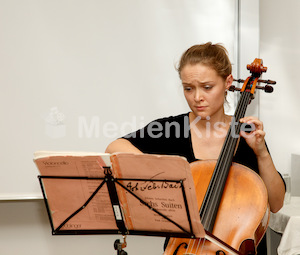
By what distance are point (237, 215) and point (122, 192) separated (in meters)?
0.37

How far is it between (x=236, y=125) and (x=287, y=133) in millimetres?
1020

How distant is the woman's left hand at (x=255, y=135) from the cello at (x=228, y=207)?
0.04 m

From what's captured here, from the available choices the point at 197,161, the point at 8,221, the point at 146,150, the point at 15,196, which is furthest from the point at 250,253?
the point at 8,221

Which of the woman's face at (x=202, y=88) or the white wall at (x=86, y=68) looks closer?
the woman's face at (x=202, y=88)

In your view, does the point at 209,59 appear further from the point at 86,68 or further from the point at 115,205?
the point at 86,68

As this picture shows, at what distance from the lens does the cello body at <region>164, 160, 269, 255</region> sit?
1.11 m

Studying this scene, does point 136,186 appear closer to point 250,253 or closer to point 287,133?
point 250,253

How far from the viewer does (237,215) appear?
1165 mm

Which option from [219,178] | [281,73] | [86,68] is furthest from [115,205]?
[281,73]

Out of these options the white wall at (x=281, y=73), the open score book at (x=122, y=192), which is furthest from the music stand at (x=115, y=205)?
the white wall at (x=281, y=73)

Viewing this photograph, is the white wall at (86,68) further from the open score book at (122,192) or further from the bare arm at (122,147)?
the open score book at (122,192)

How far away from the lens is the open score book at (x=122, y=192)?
981 millimetres

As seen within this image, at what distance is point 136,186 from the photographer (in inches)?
40.2

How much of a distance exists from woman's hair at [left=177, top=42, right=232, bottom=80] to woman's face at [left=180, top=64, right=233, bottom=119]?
2 centimetres
